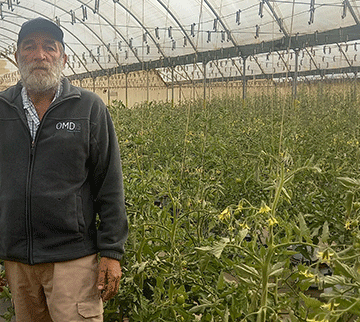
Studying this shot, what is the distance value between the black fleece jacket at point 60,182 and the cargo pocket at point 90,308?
0.18 metres

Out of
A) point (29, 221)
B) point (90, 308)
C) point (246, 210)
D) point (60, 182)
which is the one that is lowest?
point (90, 308)

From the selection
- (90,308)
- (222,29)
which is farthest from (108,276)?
(222,29)

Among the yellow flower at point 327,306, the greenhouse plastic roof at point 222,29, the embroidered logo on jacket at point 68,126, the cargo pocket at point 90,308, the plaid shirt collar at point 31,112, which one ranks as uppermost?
the greenhouse plastic roof at point 222,29

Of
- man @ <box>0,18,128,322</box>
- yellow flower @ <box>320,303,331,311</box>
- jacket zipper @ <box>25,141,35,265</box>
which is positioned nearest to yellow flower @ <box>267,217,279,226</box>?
yellow flower @ <box>320,303,331,311</box>

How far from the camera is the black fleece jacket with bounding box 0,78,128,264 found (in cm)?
161

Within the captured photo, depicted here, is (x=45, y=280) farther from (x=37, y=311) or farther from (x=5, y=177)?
(x=5, y=177)

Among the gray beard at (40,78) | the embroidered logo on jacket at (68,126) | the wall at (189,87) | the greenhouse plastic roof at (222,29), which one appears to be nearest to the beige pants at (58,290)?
the embroidered logo on jacket at (68,126)

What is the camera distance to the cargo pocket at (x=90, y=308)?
1.64 metres

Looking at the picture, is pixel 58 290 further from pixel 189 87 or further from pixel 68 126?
pixel 189 87

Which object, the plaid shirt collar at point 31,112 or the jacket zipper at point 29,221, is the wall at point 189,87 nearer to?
the plaid shirt collar at point 31,112

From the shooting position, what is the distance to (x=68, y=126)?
5.42 ft

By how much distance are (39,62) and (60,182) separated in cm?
47

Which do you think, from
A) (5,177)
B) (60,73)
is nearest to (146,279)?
(5,177)

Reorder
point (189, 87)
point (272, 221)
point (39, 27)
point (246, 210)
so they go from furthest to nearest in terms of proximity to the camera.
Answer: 1. point (189, 87)
2. point (246, 210)
3. point (39, 27)
4. point (272, 221)
